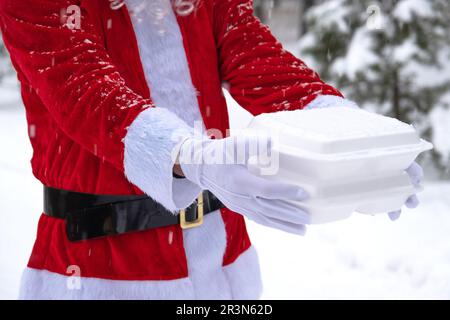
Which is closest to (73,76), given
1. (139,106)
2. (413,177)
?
(139,106)

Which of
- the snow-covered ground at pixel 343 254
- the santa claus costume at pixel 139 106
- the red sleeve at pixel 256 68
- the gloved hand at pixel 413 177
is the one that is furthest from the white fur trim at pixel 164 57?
the snow-covered ground at pixel 343 254

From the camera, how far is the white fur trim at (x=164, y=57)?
174cm

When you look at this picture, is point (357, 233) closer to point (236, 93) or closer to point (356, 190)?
point (236, 93)

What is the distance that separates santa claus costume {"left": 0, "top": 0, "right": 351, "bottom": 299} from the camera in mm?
1429

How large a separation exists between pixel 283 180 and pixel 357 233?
3838 millimetres

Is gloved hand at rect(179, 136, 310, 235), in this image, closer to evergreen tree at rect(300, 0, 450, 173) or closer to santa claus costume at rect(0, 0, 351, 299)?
santa claus costume at rect(0, 0, 351, 299)

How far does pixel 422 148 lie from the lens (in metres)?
1.36

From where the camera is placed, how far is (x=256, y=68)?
1.88 metres

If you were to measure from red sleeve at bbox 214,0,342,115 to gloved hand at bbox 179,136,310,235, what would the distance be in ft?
1.91

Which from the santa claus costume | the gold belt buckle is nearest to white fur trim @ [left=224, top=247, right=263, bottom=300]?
the santa claus costume

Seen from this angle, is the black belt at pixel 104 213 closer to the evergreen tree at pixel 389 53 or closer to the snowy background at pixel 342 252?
the snowy background at pixel 342 252

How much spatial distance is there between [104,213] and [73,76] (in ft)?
1.45

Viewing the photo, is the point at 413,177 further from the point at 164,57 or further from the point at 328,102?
the point at 164,57
